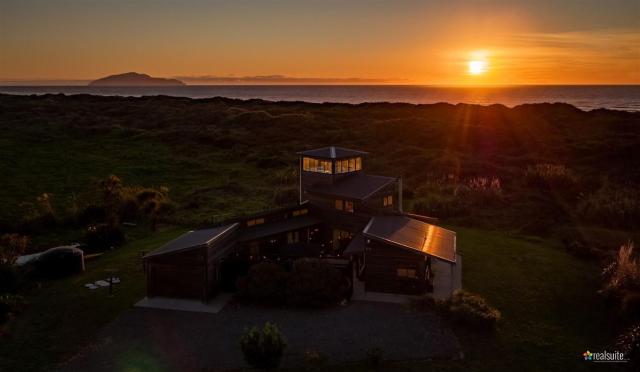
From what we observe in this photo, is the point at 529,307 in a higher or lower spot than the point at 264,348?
lower

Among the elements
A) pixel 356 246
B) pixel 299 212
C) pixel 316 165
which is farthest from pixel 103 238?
pixel 356 246

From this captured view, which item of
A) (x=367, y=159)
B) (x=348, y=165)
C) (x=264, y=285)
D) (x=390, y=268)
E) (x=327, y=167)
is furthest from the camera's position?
(x=367, y=159)

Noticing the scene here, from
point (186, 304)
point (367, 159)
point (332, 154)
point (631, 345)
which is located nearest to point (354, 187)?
point (332, 154)

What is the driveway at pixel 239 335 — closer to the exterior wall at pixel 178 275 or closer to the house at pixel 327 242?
the exterior wall at pixel 178 275

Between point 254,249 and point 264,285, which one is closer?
point 264,285

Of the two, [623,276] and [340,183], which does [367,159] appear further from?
[623,276]

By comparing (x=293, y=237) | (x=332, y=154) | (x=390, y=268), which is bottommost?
(x=390, y=268)

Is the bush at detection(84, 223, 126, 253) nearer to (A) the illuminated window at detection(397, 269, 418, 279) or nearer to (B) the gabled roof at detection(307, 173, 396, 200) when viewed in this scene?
(B) the gabled roof at detection(307, 173, 396, 200)

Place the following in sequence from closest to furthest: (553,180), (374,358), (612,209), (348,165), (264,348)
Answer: (264,348) < (374,358) < (348,165) < (612,209) < (553,180)
